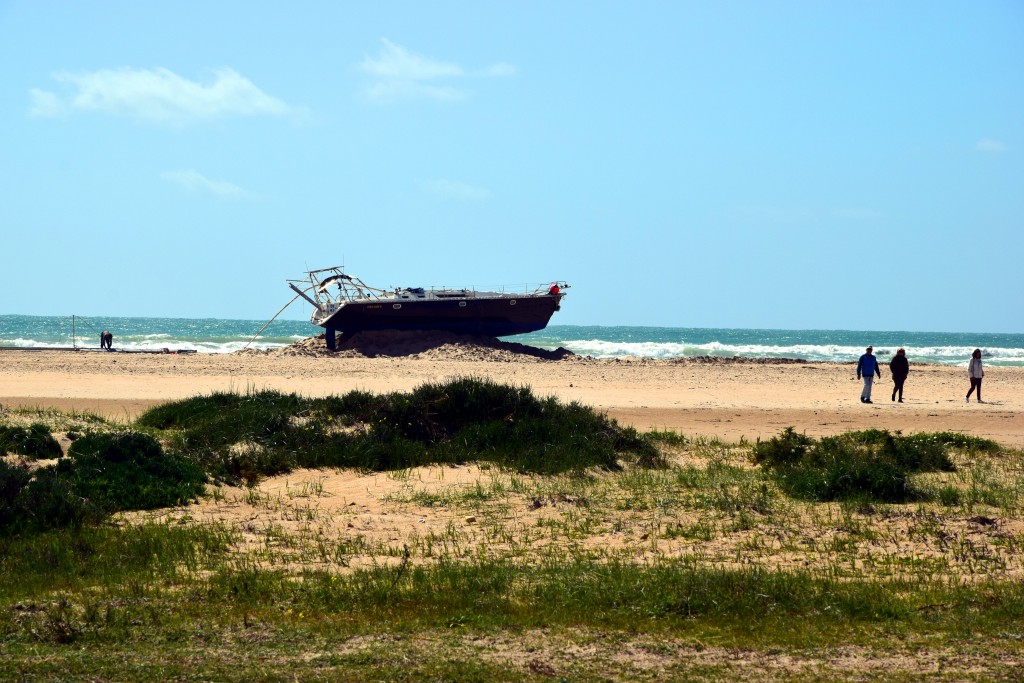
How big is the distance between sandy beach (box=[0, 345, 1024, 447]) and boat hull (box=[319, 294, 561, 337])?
2.82 metres

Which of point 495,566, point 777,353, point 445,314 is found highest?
point 445,314

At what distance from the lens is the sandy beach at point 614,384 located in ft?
64.2

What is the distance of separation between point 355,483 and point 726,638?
652 cm

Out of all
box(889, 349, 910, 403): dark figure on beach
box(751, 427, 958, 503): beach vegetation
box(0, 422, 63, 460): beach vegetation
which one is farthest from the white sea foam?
box(0, 422, 63, 460): beach vegetation

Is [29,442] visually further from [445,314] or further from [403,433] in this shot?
[445,314]

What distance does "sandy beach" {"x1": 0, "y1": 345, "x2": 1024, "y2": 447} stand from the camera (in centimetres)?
1956

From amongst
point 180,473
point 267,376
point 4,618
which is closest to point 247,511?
point 180,473

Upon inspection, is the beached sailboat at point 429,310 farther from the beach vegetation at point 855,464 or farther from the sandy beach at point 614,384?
the beach vegetation at point 855,464

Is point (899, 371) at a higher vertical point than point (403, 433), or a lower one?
higher

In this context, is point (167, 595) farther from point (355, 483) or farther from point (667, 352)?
point (667, 352)

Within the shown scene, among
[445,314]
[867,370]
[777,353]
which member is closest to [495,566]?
[867,370]

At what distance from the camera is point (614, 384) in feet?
91.5

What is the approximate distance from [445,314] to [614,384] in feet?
52.5

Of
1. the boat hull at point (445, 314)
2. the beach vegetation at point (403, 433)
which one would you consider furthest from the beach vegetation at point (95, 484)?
the boat hull at point (445, 314)
